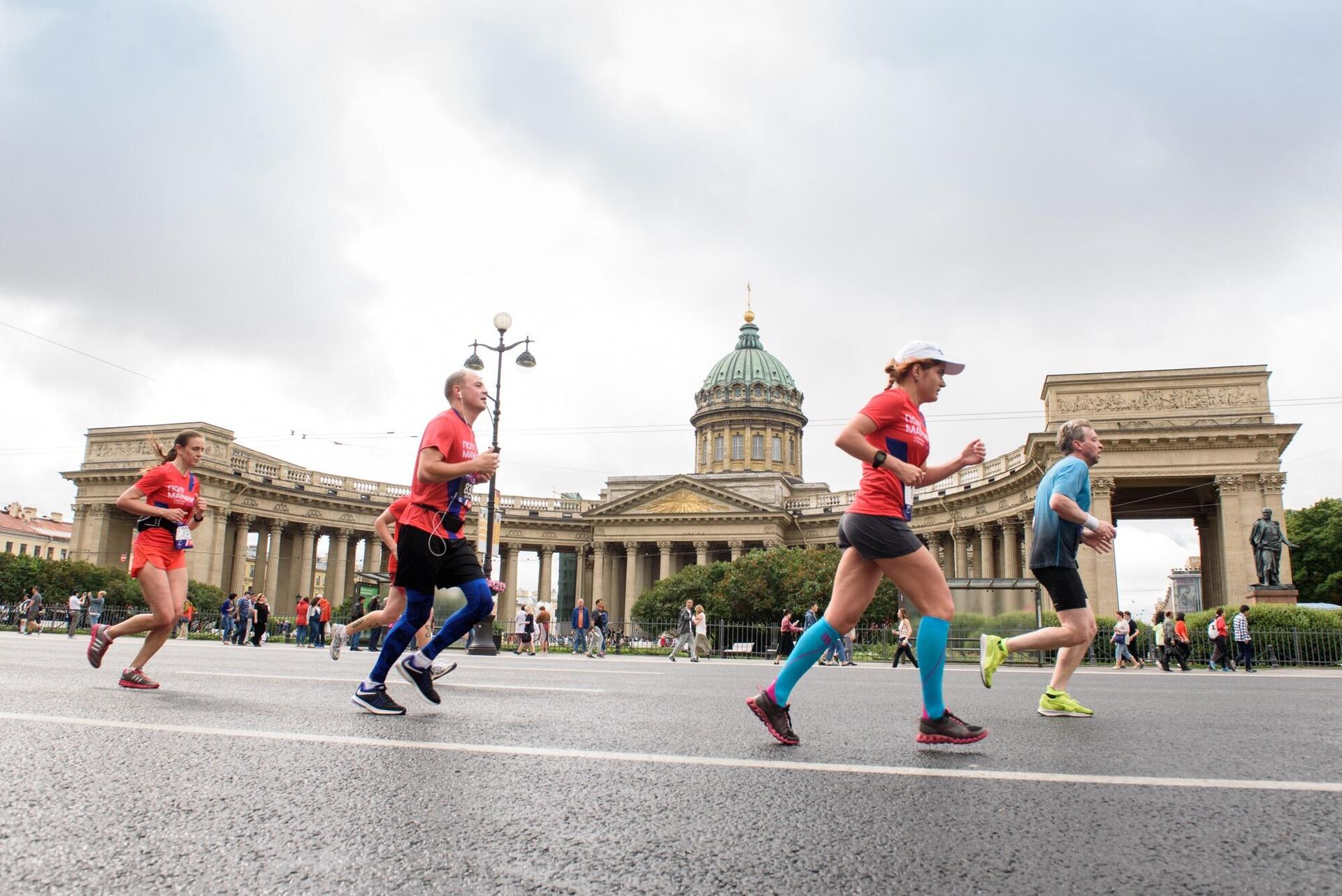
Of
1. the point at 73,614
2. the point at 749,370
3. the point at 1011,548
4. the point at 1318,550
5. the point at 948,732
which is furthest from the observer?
the point at 749,370

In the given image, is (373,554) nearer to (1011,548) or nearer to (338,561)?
(338,561)

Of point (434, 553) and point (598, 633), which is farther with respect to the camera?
point (598, 633)

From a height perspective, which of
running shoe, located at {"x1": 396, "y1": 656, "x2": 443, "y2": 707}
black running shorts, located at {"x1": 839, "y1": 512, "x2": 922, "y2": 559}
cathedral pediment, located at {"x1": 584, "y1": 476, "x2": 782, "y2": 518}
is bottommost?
running shoe, located at {"x1": 396, "y1": 656, "x2": 443, "y2": 707}

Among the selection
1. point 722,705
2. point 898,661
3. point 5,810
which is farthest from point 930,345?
point 898,661

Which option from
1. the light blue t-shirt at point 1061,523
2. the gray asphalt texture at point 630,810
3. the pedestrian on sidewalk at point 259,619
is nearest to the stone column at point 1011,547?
the pedestrian on sidewalk at point 259,619

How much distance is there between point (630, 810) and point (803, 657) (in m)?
1.92

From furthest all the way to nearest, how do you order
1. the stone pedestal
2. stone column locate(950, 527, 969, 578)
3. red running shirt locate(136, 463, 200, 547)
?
stone column locate(950, 527, 969, 578), the stone pedestal, red running shirt locate(136, 463, 200, 547)

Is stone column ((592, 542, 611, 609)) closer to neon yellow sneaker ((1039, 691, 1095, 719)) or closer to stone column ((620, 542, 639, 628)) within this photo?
stone column ((620, 542, 639, 628))

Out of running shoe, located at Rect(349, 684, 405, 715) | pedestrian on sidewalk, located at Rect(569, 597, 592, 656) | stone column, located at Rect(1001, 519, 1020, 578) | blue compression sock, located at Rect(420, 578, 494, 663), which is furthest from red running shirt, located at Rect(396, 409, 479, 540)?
stone column, located at Rect(1001, 519, 1020, 578)

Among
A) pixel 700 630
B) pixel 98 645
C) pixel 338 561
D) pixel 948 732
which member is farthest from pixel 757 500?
pixel 948 732

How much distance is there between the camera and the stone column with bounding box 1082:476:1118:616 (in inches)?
1330

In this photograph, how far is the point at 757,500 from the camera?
60.8m

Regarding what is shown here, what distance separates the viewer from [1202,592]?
39.1 m

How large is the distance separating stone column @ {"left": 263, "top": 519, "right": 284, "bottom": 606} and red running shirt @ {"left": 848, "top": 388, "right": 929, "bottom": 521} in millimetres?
56473
